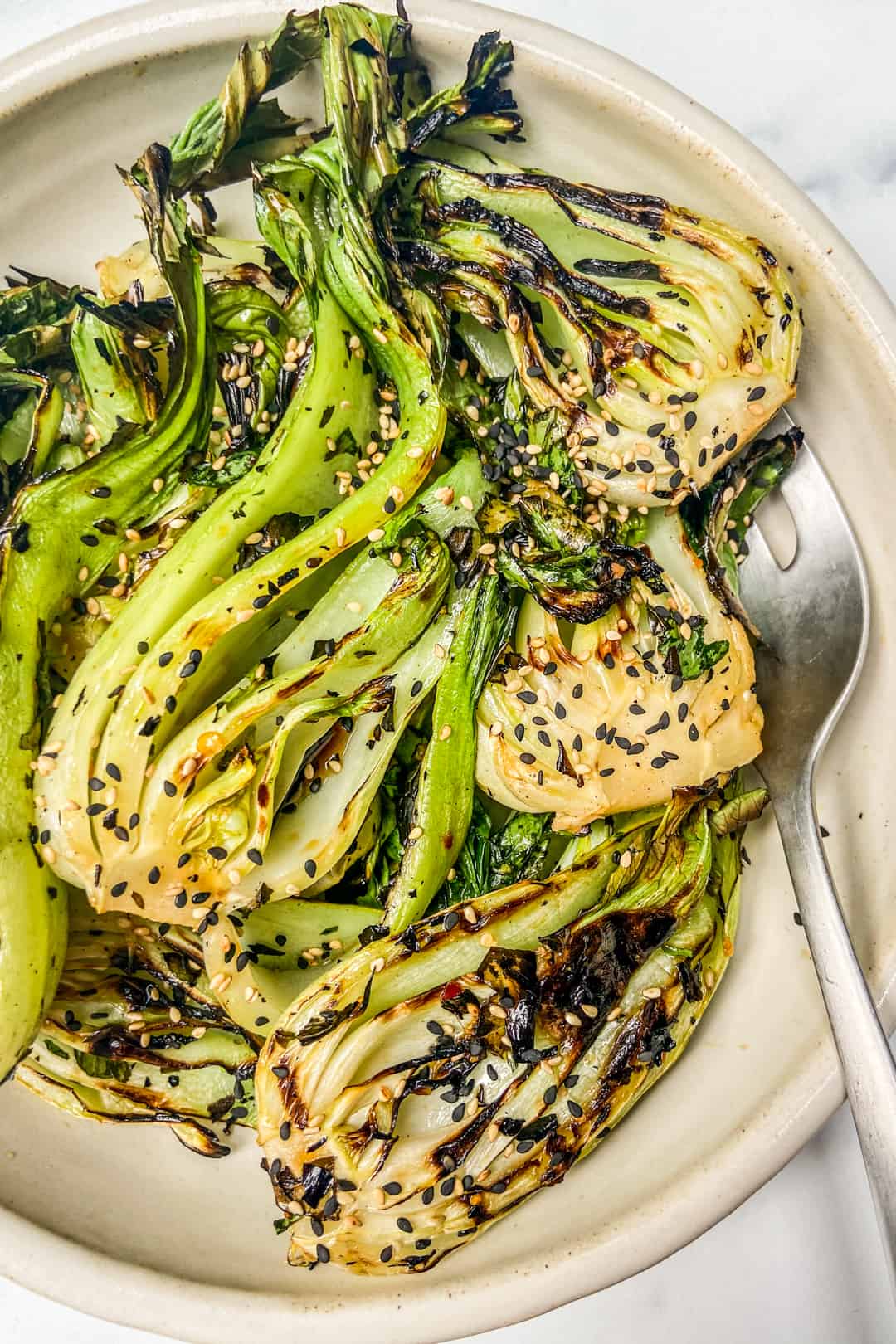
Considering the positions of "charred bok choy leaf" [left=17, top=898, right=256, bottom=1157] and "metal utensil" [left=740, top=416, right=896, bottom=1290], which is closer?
"metal utensil" [left=740, top=416, right=896, bottom=1290]

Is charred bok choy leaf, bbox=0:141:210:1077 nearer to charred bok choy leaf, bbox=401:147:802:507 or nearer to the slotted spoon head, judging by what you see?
charred bok choy leaf, bbox=401:147:802:507

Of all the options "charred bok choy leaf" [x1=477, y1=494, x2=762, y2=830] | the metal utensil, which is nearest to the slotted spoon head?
the metal utensil

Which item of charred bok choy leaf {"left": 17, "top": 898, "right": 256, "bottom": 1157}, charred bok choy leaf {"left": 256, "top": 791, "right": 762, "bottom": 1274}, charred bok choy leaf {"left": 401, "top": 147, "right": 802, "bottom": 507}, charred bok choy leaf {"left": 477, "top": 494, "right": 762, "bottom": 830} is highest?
charred bok choy leaf {"left": 401, "top": 147, "right": 802, "bottom": 507}

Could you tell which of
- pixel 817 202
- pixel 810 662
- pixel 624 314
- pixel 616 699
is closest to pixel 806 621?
pixel 810 662

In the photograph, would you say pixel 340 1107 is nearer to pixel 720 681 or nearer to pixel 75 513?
pixel 720 681

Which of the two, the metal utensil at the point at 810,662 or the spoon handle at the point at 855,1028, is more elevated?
the metal utensil at the point at 810,662

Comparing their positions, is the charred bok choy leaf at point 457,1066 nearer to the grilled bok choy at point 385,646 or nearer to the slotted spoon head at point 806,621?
the grilled bok choy at point 385,646

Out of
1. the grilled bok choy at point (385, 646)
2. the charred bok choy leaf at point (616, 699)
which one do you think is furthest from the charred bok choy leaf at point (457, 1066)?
the charred bok choy leaf at point (616, 699)
